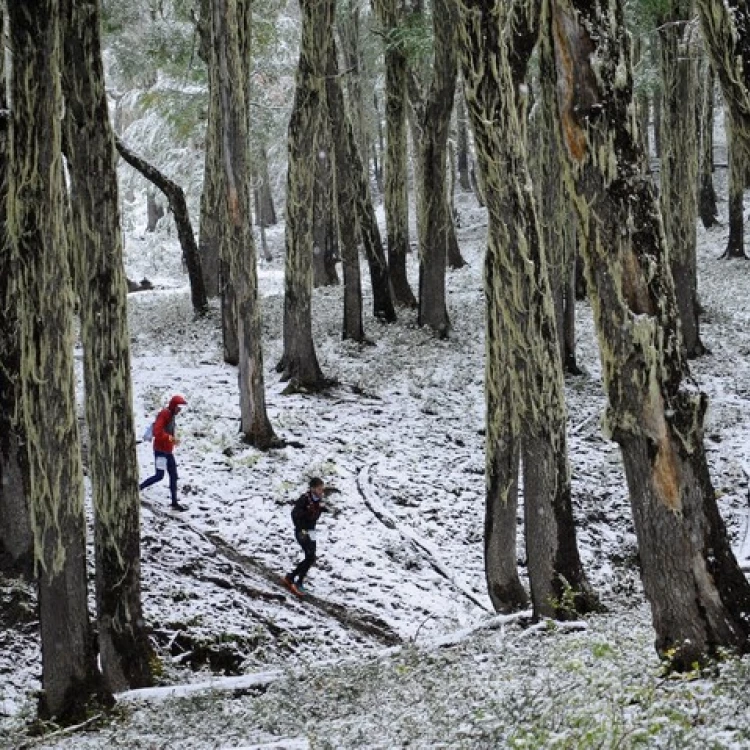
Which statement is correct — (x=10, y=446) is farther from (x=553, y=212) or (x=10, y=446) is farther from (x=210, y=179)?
(x=553, y=212)

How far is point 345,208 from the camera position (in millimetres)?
18531

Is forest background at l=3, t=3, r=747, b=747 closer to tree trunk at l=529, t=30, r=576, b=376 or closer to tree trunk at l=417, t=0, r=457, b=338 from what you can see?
tree trunk at l=417, t=0, r=457, b=338

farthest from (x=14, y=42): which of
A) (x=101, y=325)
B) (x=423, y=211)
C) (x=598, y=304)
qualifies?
(x=423, y=211)

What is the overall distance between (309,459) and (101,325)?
6.62 metres

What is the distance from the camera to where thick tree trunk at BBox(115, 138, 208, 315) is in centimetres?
1822

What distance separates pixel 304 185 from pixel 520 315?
8.25m

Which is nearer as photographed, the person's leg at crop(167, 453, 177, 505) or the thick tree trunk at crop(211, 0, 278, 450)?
the person's leg at crop(167, 453, 177, 505)

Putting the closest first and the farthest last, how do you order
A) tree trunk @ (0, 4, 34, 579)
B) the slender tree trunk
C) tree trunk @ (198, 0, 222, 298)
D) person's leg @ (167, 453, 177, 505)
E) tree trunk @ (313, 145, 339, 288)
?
tree trunk @ (0, 4, 34, 579) < person's leg @ (167, 453, 177, 505) < tree trunk @ (198, 0, 222, 298) < tree trunk @ (313, 145, 339, 288) < the slender tree trunk

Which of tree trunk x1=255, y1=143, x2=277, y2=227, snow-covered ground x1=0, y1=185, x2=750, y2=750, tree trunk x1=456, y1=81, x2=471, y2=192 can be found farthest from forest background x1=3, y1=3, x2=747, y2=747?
tree trunk x1=456, y1=81, x2=471, y2=192

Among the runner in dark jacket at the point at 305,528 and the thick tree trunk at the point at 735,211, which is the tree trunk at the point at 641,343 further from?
the thick tree trunk at the point at 735,211

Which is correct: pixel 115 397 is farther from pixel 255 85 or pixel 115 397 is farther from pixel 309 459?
pixel 255 85

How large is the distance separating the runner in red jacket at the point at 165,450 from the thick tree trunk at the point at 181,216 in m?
6.94

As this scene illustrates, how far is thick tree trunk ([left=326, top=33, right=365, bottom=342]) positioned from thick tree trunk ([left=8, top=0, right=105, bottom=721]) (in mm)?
10865

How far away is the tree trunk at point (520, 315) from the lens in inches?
325
